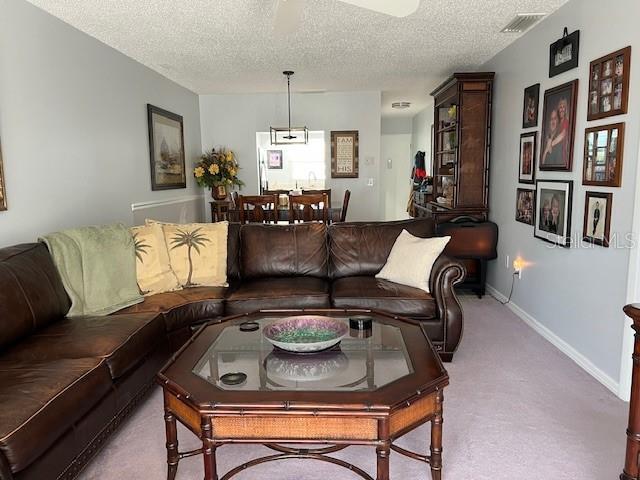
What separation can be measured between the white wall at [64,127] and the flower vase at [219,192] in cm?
123

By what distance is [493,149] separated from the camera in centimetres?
473

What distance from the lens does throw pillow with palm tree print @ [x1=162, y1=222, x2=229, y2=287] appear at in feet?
11.1

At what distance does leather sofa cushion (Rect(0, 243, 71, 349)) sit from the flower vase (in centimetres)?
345

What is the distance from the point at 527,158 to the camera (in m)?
3.88

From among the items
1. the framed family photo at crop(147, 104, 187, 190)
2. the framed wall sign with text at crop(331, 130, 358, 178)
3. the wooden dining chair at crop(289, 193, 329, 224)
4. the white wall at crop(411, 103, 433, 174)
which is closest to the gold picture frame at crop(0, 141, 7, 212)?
the framed family photo at crop(147, 104, 187, 190)

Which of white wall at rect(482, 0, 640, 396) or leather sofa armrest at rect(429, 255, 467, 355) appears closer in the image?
white wall at rect(482, 0, 640, 396)

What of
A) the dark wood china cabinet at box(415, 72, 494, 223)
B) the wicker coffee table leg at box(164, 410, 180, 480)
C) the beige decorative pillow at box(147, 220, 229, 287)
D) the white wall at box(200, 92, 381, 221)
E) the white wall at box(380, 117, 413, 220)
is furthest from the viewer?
the white wall at box(380, 117, 413, 220)

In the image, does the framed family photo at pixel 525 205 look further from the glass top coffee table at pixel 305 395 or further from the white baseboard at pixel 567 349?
the glass top coffee table at pixel 305 395

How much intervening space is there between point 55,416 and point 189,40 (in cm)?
325

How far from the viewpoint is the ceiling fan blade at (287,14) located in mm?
2578

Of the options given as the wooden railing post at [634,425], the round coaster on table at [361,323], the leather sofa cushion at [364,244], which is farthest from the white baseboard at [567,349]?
the round coaster on table at [361,323]

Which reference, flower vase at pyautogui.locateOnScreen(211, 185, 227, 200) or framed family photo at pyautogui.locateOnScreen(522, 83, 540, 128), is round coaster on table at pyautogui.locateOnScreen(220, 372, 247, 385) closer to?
framed family photo at pyautogui.locateOnScreen(522, 83, 540, 128)

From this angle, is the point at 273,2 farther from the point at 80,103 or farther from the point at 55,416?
the point at 55,416

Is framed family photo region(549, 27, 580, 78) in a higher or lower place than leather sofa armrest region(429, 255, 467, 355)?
higher
